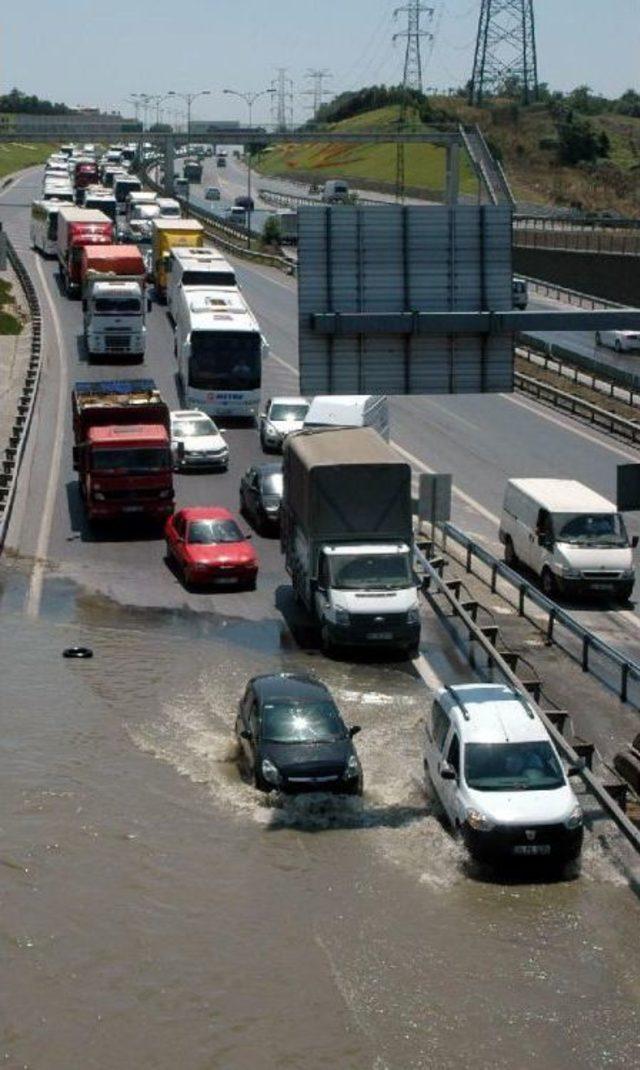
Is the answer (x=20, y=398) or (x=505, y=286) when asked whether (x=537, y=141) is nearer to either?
(x=20, y=398)

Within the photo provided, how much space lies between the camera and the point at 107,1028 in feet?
49.9

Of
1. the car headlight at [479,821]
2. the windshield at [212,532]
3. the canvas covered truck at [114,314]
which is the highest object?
the canvas covered truck at [114,314]

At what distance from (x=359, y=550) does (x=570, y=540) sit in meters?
5.30

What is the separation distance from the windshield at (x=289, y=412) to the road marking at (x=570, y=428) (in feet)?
29.3

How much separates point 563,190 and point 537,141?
14.8 metres

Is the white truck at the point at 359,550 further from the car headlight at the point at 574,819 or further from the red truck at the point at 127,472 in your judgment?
the car headlight at the point at 574,819

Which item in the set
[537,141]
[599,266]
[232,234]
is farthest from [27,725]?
[537,141]

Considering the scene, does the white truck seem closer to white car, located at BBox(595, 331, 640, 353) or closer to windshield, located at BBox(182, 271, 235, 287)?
windshield, located at BBox(182, 271, 235, 287)

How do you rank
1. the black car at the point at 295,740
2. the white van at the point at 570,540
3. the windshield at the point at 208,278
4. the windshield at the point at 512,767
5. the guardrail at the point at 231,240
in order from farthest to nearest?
1. the guardrail at the point at 231,240
2. the windshield at the point at 208,278
3. the white van at the point at 570,540
4. the black car at the point at 295,740
5. the windshield at the point at 512,767

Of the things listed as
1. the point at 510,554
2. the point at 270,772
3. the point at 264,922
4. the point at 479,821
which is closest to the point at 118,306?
the point at 510,554

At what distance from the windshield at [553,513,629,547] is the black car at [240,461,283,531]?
631 cm

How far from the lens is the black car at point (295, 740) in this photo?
20641 mm

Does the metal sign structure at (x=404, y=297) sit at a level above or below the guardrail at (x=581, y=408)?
above

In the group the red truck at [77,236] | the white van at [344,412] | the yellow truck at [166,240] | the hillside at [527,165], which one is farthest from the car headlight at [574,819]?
the hillside at [527,165]
